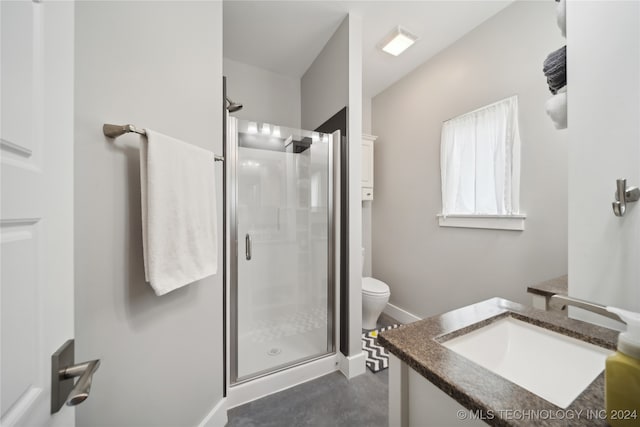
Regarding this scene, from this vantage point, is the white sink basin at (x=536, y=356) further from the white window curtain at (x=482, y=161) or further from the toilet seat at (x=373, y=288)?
the toilet seat at (x=373, y=288)

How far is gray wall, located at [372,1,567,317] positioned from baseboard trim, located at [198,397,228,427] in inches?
72.6

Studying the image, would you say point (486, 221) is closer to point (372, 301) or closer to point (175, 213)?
point (372, 301)

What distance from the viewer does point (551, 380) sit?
656mm

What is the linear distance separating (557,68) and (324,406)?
1957 mm

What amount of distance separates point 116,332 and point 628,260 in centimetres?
161

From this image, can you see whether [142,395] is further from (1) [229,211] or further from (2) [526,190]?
(2) [526,190]

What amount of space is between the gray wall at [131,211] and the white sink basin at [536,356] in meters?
1.07

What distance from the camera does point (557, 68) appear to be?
2.67 feet

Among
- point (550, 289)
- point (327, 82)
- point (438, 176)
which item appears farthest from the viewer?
point (438, 176)

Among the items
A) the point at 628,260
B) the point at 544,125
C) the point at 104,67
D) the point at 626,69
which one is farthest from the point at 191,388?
the point at 544,125

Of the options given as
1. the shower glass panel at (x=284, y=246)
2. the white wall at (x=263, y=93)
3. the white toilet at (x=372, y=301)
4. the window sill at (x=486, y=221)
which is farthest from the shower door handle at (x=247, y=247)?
the window sill at (x=486, y=221)

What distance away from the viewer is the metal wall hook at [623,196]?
0.61m

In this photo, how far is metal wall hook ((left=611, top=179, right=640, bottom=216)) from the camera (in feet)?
2.00

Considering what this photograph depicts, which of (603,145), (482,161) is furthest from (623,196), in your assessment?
(482,161)
